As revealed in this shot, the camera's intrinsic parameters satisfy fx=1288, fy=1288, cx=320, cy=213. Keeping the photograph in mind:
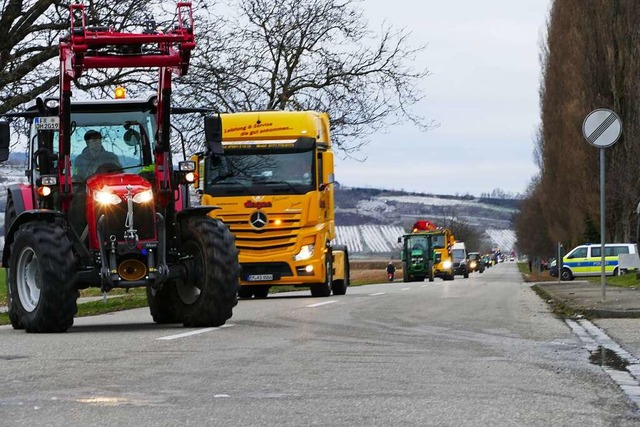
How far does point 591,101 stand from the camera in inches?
2338

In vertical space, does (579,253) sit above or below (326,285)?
above

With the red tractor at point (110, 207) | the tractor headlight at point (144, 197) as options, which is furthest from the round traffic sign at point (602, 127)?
the tractor headlight at point (144, 197)

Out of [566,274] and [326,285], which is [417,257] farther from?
[326,285]

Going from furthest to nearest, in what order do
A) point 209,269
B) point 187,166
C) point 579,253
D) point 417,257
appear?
1. point 417,257
2. point 579,253
3. point 187,166
4. point 209,269

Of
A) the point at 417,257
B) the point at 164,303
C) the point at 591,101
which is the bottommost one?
the point at 164,303

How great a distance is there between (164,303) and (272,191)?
10.1 metres

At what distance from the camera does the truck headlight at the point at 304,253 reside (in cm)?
2514

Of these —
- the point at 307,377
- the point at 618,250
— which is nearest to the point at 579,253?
the point at 618,250

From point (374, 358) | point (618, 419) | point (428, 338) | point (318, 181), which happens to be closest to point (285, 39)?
point (318, 181)

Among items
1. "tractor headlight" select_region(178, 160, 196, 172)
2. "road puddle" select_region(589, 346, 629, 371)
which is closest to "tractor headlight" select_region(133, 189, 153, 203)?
"tractor headlight" select_region(178, 160, 196, 172)

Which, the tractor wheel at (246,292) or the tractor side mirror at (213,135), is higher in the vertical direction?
the tractor side mirror at (213,135)

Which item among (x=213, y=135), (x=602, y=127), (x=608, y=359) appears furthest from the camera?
(x=602, y=127)

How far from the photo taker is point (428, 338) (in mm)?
12227

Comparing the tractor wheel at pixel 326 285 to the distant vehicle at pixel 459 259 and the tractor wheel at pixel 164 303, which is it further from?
the distant vehicle at pixel 459 259
